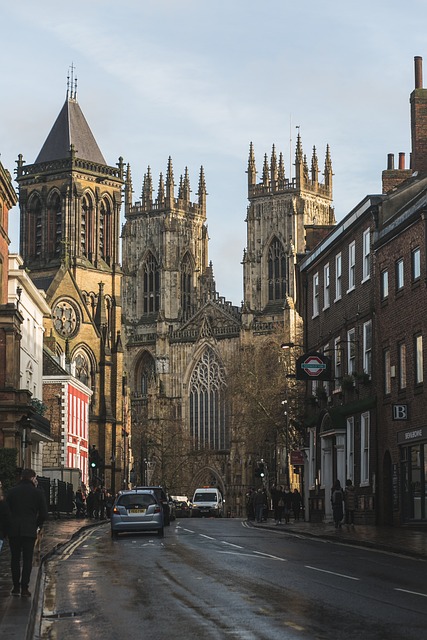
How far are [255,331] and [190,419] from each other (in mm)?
10842

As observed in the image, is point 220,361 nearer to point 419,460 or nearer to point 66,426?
point 66,426

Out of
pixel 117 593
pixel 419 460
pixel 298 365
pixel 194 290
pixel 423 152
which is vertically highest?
pixel 194 290

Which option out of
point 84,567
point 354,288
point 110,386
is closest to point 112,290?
point 110,386

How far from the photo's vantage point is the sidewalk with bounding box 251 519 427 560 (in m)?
29.1

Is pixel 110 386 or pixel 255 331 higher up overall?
pixel 255 331

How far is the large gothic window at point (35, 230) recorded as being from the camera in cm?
11294

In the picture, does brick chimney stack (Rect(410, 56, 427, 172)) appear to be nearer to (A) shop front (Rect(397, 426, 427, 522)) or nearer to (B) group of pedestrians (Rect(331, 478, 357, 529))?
(A) shop front (Rect(397, 426, 427, 522))

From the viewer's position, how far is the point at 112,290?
110 m

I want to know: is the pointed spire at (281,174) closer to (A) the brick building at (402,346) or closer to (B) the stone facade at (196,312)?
(B) the stone facade at (196,312)

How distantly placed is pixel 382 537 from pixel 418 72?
19919 millimetres

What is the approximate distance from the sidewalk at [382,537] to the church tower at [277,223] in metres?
93.8

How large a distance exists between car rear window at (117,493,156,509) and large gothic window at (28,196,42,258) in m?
76.5

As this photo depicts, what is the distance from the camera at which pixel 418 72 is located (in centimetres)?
4788

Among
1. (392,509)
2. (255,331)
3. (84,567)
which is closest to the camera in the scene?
(84,567)
